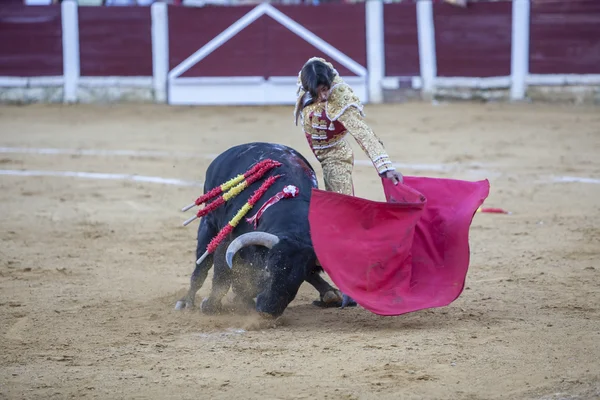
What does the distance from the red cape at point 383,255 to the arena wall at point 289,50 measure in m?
7.33

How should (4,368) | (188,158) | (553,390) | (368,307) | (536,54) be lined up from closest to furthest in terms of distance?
(553,390)
(4,368)
(368,307)
(188,158)
(536,54)

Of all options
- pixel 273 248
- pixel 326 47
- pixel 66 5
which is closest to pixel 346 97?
pixel 273 248

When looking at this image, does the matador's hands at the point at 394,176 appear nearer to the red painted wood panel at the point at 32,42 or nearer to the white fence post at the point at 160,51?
the white fence post at the point at 160,51

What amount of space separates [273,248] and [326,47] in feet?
25.2

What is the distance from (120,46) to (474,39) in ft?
13.9

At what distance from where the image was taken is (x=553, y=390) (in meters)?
3.43

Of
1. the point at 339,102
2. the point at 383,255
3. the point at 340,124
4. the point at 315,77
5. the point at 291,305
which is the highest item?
the point at 315,77

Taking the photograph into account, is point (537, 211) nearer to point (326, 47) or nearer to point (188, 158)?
point (188, 158)

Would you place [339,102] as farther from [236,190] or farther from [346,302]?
[346,302]

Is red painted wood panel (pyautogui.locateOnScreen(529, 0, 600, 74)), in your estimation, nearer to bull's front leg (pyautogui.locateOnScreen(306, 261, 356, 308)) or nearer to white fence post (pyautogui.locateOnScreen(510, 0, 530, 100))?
white fence post (pyautogui.locateOnScreen(510, 0, 530, 100))

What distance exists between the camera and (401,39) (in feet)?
38.1

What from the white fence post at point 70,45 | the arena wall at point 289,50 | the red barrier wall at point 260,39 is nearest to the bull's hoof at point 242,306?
the arena wall at point 289,50

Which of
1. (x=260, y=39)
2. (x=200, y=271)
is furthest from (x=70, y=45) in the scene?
(x=200, y=271)

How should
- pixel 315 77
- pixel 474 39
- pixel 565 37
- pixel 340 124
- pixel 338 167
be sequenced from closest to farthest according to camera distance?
pixel 315 77 → pixel 340 124 → pixel 338 167 → pixel 565 37 → pixel 474 39
